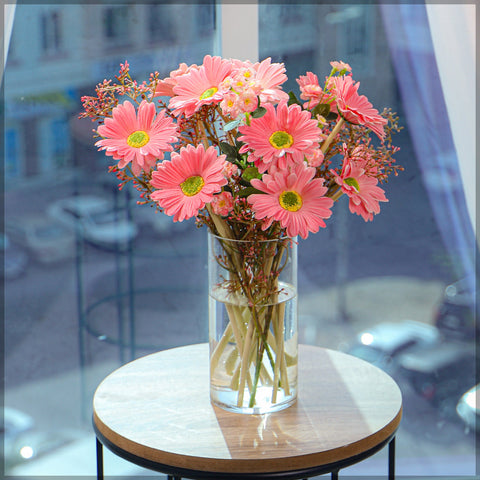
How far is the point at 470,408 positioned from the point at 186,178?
1.66 m

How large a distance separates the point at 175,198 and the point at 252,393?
1.22ft

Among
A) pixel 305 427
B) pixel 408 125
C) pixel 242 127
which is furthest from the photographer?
pixel 408 125

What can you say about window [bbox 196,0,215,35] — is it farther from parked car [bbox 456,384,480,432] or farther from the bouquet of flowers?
parked car [bbox 456,384,480,432]

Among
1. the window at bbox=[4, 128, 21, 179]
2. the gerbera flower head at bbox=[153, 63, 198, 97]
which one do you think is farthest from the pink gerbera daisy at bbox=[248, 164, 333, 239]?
the window at bbox=[4, 128, 21, 179]

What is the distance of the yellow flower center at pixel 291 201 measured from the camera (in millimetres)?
986

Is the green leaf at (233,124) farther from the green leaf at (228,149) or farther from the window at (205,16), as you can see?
the window at (205,16)

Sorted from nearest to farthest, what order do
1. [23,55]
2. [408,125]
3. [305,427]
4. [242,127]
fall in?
[242,127], [305,427], [23,55], [408,125]

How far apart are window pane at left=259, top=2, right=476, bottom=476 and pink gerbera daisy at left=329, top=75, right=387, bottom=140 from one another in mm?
1102

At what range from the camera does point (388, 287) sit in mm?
2227

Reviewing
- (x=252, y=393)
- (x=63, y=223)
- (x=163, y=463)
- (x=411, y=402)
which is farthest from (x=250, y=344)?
(x=411, y=402)

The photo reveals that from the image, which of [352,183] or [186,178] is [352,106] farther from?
[186,178]

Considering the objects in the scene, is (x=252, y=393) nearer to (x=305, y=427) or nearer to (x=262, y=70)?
(x=305, y=427)

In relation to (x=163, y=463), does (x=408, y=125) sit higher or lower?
higher

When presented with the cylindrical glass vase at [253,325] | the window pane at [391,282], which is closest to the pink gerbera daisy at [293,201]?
the cylindrical glass vase at [253,325]
